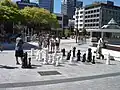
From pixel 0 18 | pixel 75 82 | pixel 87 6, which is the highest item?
pixel 87 6

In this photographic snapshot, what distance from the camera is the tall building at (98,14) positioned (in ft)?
398

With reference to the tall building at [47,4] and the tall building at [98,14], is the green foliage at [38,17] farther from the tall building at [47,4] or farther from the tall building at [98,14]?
the tall building at [47,4]

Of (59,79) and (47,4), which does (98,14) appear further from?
(59,79)

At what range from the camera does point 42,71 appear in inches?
492

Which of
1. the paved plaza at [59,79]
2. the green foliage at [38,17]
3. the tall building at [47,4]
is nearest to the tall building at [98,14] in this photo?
the green foliage at [38,17]

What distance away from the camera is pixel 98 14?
400 feet

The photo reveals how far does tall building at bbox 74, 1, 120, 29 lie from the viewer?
398 feet

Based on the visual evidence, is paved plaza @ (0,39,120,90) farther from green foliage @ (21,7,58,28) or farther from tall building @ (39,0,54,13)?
tall building @ (39,0,54,13)

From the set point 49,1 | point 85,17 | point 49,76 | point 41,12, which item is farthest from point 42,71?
point 49,1

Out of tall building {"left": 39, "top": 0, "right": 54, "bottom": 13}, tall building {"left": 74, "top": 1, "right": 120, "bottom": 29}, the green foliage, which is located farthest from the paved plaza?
tall building {"left": 39, "top": 0, "right": 54, "bottom": 13}

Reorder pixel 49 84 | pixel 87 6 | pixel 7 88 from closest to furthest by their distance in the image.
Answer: pixel 7 88, pixel 49 84, pixel 87 6

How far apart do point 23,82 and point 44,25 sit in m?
66.5

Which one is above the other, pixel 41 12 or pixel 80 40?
pixel 41 12

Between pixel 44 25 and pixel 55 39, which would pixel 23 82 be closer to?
pixel 55 39
